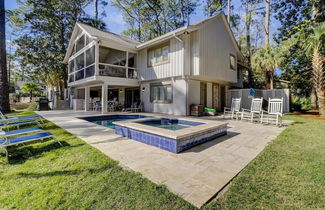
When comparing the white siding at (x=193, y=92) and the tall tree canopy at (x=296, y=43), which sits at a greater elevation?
the tall tree canopy at (x=296, y=43)

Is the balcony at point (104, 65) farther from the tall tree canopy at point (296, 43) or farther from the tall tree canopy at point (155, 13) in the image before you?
the tall tree canopy at point (296, 43)

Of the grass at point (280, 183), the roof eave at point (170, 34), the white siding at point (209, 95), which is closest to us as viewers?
the grass at point (280, 183)

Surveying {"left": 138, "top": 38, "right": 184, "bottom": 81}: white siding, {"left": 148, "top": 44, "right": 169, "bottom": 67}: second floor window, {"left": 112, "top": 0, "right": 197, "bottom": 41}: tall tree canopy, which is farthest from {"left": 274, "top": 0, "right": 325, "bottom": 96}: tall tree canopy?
{"left": 148, "top": 44, "right": 169, "bottom": 67}: second floor window

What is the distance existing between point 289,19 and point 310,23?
11.9 ft

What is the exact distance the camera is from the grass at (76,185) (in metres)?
1.98

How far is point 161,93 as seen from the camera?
11836 millimetres

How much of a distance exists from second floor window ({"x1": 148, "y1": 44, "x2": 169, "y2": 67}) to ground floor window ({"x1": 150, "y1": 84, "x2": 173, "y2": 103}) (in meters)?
1.80

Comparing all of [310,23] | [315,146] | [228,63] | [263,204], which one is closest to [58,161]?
[263,204]

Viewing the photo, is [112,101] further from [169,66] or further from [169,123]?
[169,123]

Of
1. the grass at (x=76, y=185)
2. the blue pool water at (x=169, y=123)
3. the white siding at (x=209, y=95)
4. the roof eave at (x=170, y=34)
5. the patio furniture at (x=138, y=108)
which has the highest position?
the roof eave at (x=170, y=34)

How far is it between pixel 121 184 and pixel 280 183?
2.54 m

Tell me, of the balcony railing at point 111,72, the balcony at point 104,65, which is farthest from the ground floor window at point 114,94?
the balcony railing at point 111,72

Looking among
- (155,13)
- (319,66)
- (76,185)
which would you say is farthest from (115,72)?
(155,13)

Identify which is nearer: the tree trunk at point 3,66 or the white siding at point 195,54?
the white siding at point 195,54
